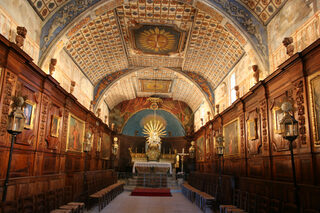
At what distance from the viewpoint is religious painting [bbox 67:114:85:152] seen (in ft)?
41.2

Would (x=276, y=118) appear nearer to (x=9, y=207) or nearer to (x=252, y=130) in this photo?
(x=252, y=130)

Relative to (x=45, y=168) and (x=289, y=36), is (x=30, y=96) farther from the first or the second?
(x=289, y=36)

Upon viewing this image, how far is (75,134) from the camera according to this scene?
1345 centimetres

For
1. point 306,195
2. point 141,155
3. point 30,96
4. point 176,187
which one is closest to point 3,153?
point 30,96

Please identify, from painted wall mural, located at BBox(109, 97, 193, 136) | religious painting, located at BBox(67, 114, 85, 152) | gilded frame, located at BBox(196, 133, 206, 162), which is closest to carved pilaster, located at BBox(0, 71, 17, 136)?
religious painting, located at BBox(67, 114, 85, 152)

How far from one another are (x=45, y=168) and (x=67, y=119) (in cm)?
314

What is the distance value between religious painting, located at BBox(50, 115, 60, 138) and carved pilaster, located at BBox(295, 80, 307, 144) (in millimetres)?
8823

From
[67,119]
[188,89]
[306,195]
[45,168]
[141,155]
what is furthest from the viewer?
[141,155]

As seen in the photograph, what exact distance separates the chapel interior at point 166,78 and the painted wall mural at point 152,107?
5128 mm

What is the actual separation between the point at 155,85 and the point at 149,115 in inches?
237

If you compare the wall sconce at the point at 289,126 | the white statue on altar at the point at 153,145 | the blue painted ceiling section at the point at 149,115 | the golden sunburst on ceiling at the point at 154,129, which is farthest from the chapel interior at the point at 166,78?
the blue painted ceiling section at the point at 149,115

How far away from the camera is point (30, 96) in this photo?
27.6 ft

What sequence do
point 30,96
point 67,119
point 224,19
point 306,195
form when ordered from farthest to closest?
point 67,119
point 224,19
point 30,96
point 306,195

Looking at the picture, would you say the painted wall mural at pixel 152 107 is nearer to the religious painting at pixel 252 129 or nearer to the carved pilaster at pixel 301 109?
the religious painting at pixel 252 129
